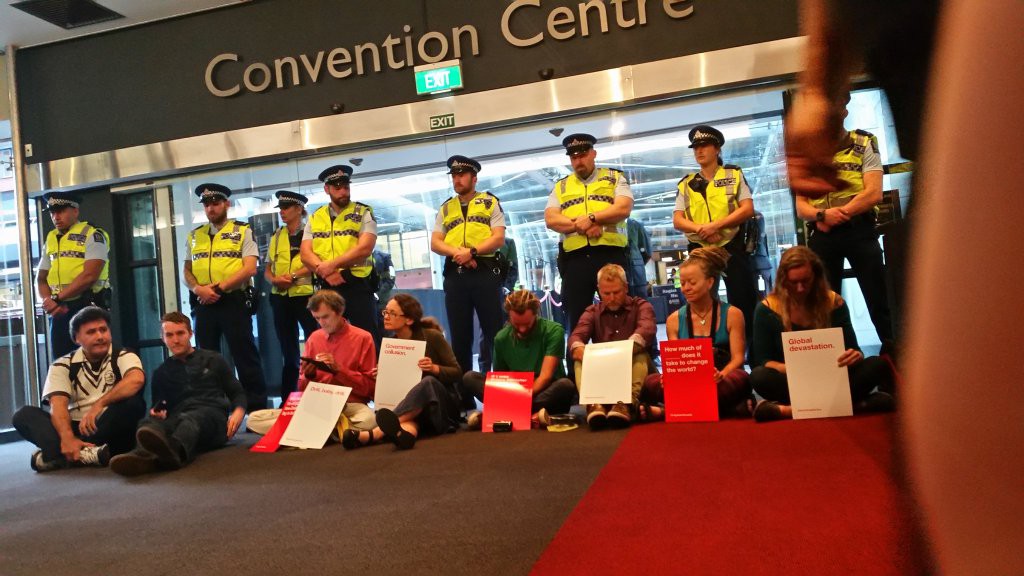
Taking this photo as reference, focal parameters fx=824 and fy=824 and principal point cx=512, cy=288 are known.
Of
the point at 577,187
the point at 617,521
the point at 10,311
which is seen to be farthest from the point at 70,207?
the point at 617,521

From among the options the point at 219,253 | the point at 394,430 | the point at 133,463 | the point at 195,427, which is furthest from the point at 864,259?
the point at 219,253

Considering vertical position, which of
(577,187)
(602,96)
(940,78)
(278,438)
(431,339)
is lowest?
(278,438)

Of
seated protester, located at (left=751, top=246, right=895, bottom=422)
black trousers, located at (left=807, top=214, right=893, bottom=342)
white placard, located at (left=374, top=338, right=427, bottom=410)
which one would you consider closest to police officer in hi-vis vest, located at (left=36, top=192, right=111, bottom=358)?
white placard, located at (left=374, top=338, right=427, bottom=410)

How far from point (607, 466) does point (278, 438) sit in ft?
7.86

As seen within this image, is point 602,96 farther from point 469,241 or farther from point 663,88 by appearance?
point 469,241

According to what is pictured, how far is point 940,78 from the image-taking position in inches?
23.8

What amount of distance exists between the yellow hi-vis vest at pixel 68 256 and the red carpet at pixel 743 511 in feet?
17.8

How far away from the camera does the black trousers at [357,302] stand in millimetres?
6426

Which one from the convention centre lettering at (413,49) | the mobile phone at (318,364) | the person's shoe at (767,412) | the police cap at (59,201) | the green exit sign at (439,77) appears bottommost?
the person's shoe at (767,412)

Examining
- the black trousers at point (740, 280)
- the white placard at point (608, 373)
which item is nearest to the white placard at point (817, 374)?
the white placard at point (608, 373)

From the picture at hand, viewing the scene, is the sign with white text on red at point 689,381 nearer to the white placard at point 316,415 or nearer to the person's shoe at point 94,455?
the white placard at point 316,415

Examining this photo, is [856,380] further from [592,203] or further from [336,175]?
[336,175]

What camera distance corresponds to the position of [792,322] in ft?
14.9

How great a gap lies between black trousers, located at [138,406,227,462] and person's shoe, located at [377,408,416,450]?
112 cm
